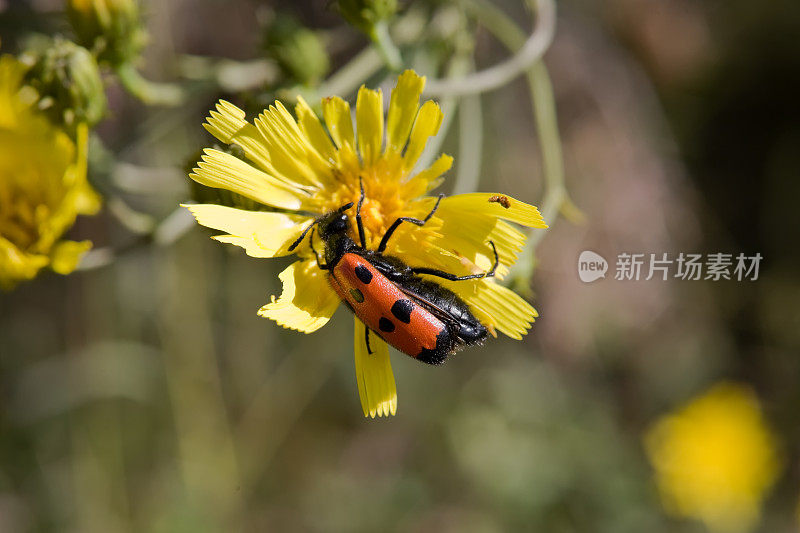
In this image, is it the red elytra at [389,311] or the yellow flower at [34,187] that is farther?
the yellow flower at [34,187]

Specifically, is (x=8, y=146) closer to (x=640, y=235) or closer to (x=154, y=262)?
(x=154, y=262)

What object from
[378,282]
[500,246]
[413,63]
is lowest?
[378,282]

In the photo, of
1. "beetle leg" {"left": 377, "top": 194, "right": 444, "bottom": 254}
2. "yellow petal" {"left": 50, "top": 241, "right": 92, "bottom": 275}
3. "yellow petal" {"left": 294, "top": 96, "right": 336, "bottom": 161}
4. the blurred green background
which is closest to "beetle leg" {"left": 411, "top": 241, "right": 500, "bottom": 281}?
"beetle leg" {"left": 377, "top": 194, "right": 444, "bottom": 254}

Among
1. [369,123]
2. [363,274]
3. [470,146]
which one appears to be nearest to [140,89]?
[369,123]

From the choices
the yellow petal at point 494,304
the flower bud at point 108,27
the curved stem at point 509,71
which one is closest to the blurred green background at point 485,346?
the flower bud at point 108,27

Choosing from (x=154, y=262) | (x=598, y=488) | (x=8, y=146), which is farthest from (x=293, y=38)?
(x=598, y=488)

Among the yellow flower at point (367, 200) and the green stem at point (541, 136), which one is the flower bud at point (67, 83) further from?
the green stem at point (541, 136)
